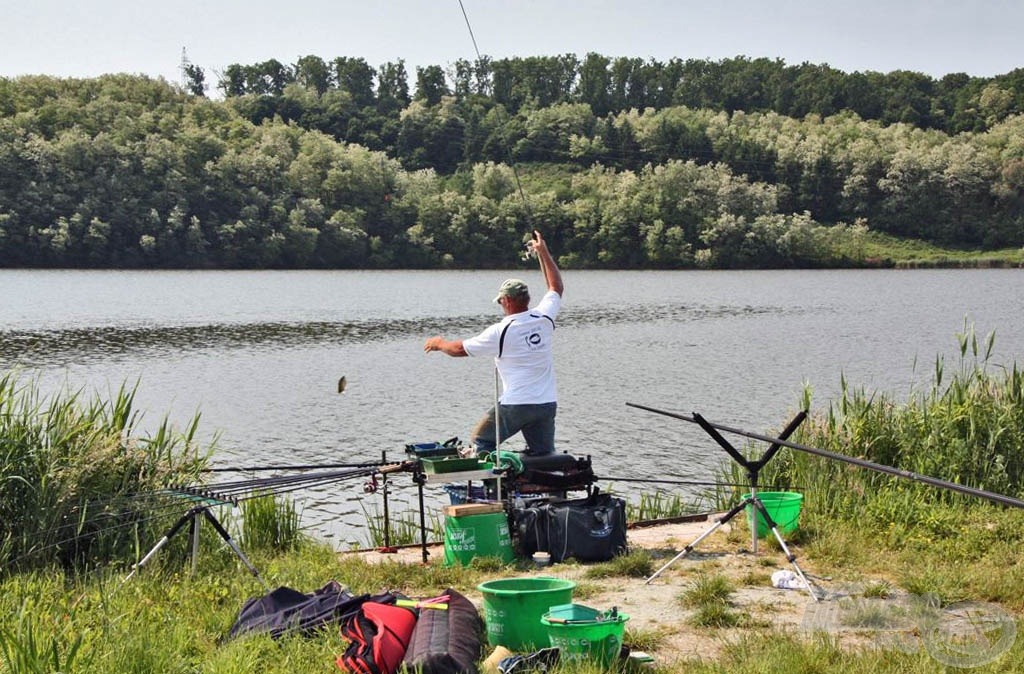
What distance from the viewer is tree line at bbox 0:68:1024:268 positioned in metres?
74.5

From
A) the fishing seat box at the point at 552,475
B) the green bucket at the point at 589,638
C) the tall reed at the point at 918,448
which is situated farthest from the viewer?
the tall reed at the point at 918,448

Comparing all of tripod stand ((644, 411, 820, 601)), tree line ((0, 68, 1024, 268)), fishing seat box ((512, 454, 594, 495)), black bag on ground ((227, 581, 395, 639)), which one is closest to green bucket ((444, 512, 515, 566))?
fishing seat box ((512, 454, 594, 495))

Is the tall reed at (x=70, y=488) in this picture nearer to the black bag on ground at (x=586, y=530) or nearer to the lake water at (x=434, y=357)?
the lake water at (x=434, y=357)

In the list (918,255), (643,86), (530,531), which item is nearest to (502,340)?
(530,531)

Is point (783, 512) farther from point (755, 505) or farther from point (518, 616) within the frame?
point (518, 616)

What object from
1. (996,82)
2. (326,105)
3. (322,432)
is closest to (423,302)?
(322,432)

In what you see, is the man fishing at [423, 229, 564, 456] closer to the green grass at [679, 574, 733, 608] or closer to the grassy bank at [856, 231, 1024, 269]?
the green grass at [679, 574, 733, 608]

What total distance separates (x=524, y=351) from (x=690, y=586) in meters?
2.33

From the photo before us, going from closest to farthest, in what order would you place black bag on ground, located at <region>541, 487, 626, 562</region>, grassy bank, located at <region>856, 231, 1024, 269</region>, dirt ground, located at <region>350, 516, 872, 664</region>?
dirt ground, located at <region>350, 516, 872, 664</region> → black bag on ground, located at <region>541, 487, 626, 562</region> → grassy bank, located at <region>856, 231, 1024, 269</region>

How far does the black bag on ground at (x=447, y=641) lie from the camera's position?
15.2 ft

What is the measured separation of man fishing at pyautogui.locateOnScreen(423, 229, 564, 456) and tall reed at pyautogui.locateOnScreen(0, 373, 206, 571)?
2.29 meters

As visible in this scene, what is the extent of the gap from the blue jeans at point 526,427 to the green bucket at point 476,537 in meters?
1.11

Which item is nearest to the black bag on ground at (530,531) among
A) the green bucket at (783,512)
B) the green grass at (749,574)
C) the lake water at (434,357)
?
the green grass at (749,574)

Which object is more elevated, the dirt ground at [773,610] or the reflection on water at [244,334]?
the dirt ground at [773,610]
